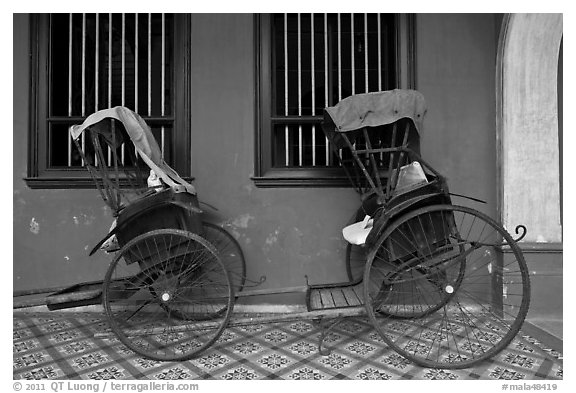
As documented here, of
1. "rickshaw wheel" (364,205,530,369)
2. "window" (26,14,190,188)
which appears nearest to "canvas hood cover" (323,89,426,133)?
"rickshaw wheel" (364,205,530,369)

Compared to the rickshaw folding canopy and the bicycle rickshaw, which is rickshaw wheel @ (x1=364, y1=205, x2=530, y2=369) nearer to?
the bicycle rickshaw

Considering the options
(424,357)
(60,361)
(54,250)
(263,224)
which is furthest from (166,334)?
(424,357)

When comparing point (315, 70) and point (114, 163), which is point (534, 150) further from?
point (114, 163)

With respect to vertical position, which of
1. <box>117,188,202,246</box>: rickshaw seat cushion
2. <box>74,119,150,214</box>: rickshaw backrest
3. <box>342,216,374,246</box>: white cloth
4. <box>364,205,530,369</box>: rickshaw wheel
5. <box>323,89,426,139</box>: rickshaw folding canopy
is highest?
<box>323,89,426,139</box>: rickshaw folding canopy

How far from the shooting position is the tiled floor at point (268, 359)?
2.66 meters

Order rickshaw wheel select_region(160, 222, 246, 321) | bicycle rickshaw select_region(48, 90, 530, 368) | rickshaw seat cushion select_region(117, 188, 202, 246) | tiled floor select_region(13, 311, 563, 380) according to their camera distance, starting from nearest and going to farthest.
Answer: tiled floor select_region(13, 311, 563, 380) → bicycle rickshaw select_region(48, 90, 530, 368) → rickshaw seat cushion select_region(117, 188, 202, 246) → rickshaw wheel select_region(160, 222, 246, 321)

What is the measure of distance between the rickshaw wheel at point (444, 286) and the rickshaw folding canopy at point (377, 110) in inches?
26.3

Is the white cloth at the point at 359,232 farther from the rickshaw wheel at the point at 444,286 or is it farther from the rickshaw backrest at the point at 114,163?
the rickshaw backrest at the point at 114,163

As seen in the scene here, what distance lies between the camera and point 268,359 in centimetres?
289

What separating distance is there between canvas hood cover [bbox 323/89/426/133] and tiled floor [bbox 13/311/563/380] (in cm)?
160

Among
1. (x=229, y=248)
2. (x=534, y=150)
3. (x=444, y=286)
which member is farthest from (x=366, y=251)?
(x=534, y=150)

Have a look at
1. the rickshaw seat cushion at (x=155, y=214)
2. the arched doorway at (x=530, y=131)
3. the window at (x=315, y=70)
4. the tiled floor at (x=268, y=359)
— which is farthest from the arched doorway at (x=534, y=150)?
the rickshaw seat cushion at (x=155, y=214)

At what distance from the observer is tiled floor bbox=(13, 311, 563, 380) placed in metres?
2.66
